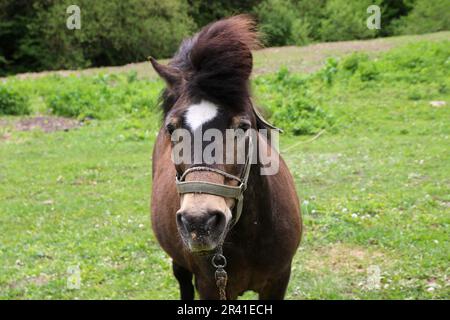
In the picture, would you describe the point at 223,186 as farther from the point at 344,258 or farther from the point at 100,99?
the point at 100,99

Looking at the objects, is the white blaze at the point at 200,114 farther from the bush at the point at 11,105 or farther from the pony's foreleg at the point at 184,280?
the bush at the point at 11,105

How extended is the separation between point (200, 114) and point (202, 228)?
60cm

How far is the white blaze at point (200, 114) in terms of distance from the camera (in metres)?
2.81

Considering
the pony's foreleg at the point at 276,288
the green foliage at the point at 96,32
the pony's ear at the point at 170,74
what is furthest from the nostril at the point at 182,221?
Answer: the green foliage at the point at 96,32

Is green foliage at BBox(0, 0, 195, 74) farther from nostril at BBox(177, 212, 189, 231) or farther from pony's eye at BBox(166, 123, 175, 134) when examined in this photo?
nostril at BBox(177, 212, 189, 231)

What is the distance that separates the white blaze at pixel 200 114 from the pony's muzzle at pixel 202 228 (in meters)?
0.46

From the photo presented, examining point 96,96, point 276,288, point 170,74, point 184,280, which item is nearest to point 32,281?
point 184,280

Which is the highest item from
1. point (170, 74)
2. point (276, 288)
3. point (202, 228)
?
point (170, 74)

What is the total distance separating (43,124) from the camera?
1424cm

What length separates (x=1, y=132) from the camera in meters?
13.6

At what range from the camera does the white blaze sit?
111 inches

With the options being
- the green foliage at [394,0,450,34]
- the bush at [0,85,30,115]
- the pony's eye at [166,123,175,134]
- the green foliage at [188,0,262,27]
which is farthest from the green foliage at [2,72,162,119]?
the green foliage at [394,0,450,34]

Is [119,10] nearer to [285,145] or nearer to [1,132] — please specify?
[1,132]

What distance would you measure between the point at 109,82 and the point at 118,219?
10.5 meters
